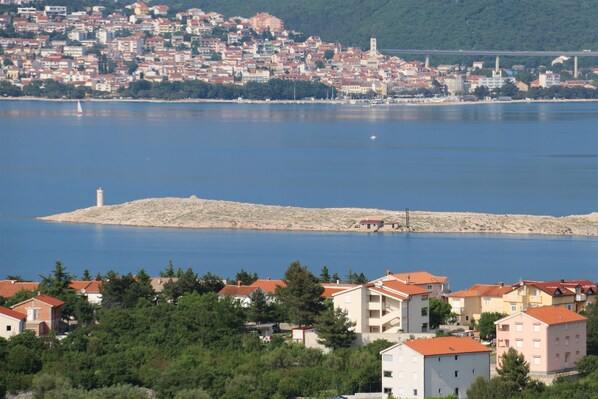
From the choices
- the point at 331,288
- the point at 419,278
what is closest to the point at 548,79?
the point at 419,278

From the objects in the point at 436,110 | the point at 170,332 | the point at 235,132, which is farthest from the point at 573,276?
the point at 436,110

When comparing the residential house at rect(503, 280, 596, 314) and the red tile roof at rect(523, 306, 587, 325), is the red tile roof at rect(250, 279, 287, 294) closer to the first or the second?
the residential house at rect(503, 280, 596, 314)

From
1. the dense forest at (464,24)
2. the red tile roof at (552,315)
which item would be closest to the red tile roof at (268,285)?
the red tile roof at (552,315)

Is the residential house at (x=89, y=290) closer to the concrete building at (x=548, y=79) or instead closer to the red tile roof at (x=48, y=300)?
the red tile roof at (x=48, y=300)

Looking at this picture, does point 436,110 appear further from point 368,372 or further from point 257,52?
point 368,372

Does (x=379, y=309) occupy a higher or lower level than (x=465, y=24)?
lower

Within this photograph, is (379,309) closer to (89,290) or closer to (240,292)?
(240,292)
